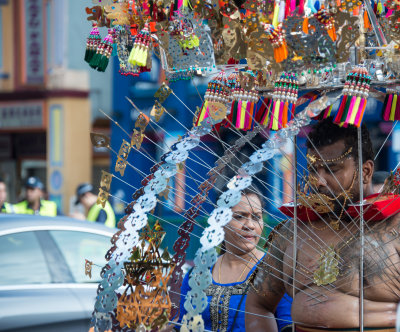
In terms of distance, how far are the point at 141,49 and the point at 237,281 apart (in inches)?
50.2

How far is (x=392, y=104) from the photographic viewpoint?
2.37 meters

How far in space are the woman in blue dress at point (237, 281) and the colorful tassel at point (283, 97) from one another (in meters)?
0.68

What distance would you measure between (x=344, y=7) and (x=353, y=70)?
0.62 feet

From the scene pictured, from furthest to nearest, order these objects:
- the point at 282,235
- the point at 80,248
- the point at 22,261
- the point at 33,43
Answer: the point at 33,43 < the point at 80,248 < the point at 22,261 < the point at 282,235

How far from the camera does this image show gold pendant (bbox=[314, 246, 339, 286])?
94.6 inches

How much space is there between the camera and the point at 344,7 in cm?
210

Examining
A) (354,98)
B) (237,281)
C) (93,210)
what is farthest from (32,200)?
(354,98)

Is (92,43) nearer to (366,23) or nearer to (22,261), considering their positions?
(366,23)

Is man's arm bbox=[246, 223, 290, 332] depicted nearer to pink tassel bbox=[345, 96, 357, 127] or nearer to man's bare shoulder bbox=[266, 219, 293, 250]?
man's bare shoulder bbox=[266, 219, 293, 250]

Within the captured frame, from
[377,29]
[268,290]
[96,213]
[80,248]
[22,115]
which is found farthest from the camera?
[22,115]

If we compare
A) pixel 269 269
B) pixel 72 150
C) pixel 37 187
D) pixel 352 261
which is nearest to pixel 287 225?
pixel 269 269

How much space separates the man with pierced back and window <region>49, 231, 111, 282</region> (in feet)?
7.22

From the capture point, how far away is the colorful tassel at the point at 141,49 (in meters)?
2.34

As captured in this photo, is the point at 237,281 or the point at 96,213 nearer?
the point at 237,281
